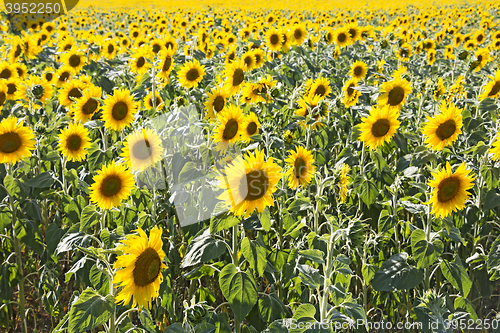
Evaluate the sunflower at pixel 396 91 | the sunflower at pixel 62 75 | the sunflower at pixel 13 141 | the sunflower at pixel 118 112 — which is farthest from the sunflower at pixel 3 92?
the sunflower at pixel 396 91

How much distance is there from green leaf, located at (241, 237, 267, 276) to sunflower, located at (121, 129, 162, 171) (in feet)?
3.72

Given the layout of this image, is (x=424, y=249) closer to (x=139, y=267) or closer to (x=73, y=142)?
(x=139, y=267)

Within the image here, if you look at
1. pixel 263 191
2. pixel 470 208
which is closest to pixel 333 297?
pixel 263 191

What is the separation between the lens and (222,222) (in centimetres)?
176

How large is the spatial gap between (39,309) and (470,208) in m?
3.73

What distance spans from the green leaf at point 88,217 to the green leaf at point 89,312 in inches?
31.2

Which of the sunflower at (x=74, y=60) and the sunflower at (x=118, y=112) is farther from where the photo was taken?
the sunflower at (x=74, y=60)

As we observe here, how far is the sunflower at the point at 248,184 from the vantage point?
1802mm

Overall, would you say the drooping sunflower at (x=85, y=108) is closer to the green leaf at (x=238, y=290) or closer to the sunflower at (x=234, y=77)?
the sunflower at (x=234, y=77)

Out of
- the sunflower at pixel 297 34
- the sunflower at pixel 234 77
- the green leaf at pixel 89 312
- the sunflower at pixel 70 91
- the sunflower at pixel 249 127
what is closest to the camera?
the green leaf at pixel 89 312

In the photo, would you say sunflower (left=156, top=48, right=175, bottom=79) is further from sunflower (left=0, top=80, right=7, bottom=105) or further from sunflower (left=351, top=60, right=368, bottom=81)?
sunflower (left=351, top=60, right=368, bottom=81)

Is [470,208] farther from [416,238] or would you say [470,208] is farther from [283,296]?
[283,296]

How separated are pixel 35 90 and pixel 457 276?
428 centimetres

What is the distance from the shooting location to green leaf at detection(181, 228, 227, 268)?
1.83 metres
